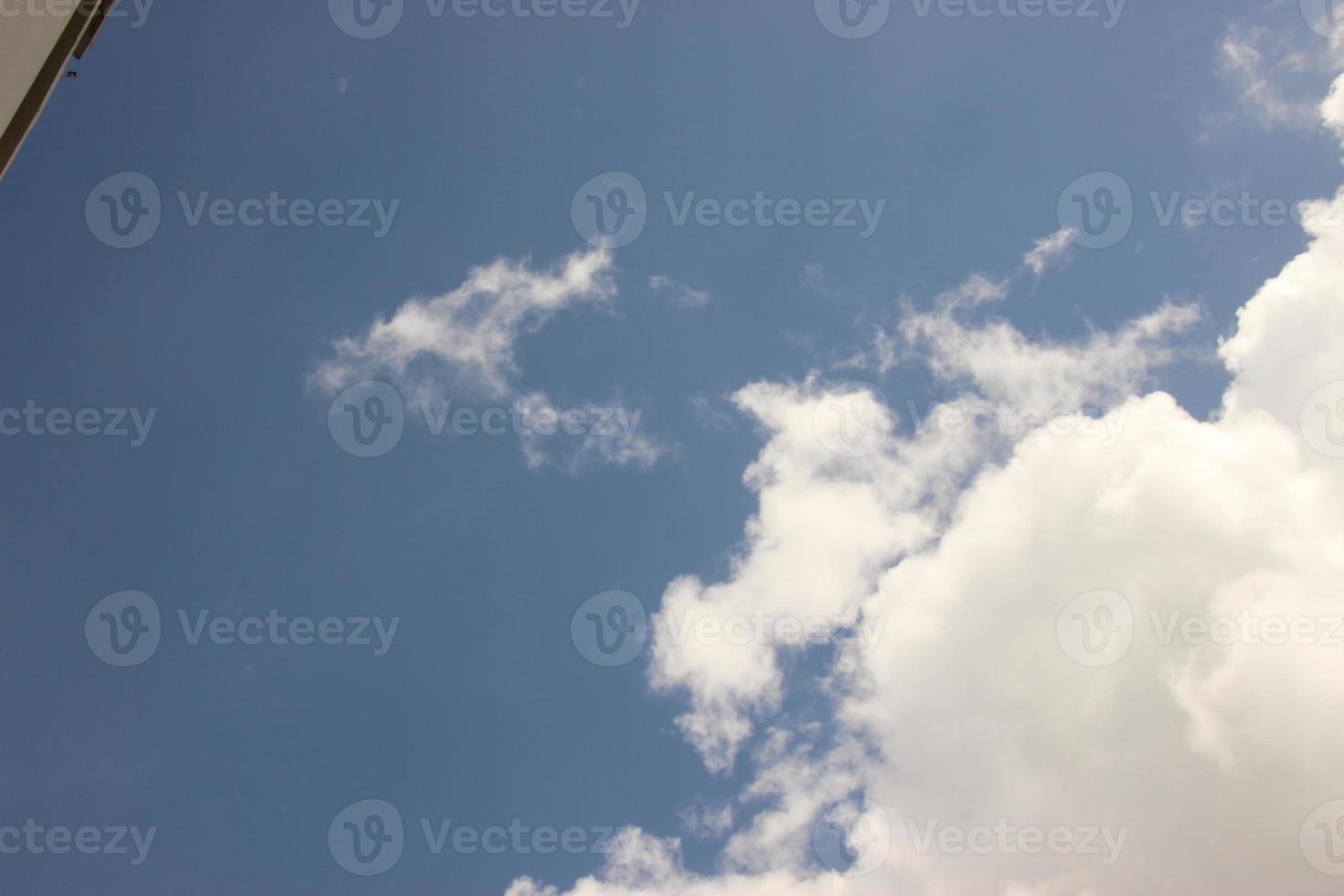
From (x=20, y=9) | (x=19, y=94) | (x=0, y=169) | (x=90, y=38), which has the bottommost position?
(x=0, y=169)

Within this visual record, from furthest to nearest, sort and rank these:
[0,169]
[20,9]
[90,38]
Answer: [90,38] < [0,169] < [20,9]

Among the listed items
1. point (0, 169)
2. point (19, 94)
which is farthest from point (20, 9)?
point (0, 169)

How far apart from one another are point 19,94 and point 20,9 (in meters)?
1.91

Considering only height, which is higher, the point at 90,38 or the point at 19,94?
the point at 90,38

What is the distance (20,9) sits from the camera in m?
15.4

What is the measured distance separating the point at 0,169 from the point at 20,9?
3.78 meters

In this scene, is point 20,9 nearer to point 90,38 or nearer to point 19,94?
point 19,94

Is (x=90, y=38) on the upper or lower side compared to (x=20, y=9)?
upper

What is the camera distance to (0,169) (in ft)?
54.1

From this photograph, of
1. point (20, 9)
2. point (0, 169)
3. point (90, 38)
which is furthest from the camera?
point (90, 38)

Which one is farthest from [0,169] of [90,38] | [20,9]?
[90,38]

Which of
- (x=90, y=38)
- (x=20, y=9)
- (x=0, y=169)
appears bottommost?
(x=0, y=169)

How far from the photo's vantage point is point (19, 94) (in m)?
16.2

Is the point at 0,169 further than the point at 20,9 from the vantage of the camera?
Yes
